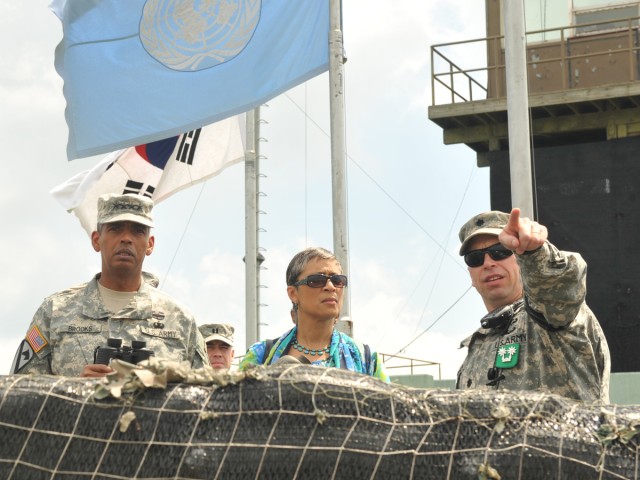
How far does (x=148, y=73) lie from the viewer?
11.6 meters

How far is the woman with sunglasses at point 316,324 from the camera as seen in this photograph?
487 cm

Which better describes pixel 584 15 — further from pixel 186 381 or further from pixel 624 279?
pixel 186 381

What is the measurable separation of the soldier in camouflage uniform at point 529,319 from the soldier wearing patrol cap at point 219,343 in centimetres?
380

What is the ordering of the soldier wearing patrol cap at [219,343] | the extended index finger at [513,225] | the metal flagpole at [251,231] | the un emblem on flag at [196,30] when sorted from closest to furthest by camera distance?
1. the extended index finger at [513,225]
2. the soldier wearing patrol cap at [219,343]
3. the un emblem on flag at [196,30]
4. the metal flagpole at [251,231]

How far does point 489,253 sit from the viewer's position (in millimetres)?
4637

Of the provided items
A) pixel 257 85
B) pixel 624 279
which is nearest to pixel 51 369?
pixel 257 85

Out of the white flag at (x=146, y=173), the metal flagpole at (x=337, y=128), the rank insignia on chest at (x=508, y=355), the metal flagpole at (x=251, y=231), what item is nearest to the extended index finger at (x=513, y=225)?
the rank insignia on chest at (x=508, y=355)

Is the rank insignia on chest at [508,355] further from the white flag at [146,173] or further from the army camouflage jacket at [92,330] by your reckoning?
the white flag at [146,173]

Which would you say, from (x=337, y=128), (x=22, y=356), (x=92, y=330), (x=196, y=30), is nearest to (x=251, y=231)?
(x=196, y=30)

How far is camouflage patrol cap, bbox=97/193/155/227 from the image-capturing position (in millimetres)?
5281

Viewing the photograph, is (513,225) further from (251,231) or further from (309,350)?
(251,231)

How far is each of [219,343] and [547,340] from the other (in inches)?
183

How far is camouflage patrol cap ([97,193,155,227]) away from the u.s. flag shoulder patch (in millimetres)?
562

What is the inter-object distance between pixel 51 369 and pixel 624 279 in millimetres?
11185
